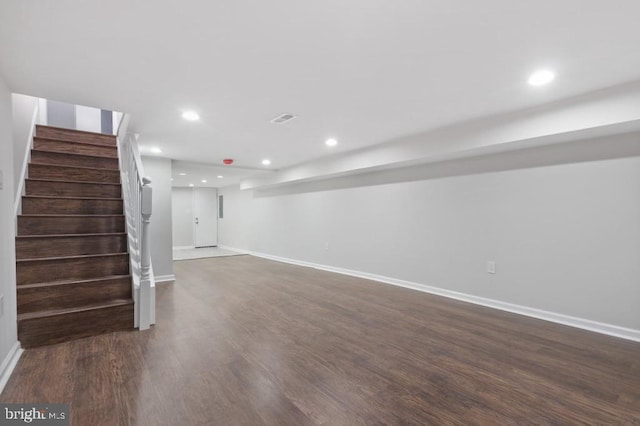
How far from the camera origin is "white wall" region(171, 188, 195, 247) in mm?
9742

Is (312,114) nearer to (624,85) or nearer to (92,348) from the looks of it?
(624,85)

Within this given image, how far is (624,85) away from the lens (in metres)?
2.36

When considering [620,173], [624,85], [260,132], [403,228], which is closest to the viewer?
[624,85]

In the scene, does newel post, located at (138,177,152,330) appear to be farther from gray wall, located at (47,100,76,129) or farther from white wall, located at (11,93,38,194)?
gray wall, located at (47,100,76,129)

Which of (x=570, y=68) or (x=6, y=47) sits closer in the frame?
(x=6, y=47)

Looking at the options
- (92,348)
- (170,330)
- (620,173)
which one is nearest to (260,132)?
(170,330)

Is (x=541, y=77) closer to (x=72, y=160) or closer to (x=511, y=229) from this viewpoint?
(x=511, y=229)

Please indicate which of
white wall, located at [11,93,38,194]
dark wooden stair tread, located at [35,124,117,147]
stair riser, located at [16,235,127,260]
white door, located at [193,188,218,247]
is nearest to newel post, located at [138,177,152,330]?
stair riser, located at [16,235,127,260]

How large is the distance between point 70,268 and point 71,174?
1.36 m

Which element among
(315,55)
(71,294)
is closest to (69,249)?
(71,294)

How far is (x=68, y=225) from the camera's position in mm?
3117

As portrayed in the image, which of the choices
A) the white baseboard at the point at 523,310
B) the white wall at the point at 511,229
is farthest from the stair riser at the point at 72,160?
the white baseboard at the point at 523,310

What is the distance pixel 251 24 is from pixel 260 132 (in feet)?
6.94

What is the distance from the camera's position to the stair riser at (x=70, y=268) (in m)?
2.67
